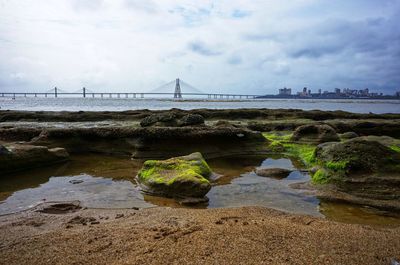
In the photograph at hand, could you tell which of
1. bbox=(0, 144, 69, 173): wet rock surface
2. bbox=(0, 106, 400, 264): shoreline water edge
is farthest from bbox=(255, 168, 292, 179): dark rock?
bbox=(0, 144, 69, 173): wet rock surface

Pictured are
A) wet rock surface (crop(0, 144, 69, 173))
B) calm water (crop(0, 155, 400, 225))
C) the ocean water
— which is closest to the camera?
calm water (crop(0, 155, 400, 225))

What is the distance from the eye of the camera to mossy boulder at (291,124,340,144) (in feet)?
58.7

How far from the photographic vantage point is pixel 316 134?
1866cm

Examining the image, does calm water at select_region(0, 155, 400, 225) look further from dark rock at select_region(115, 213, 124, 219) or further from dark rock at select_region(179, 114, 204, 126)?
dark rock at select_region(179, 114, 204, 126)

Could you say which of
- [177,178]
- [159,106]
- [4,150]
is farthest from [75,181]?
[159,106]

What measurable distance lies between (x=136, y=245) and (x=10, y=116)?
32987mm

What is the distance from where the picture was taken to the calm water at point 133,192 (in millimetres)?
8539

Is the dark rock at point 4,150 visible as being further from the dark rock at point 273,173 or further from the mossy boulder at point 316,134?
the mossy boulder at point 316,134

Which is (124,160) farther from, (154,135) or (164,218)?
(164,218)

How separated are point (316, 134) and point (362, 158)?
343 inches

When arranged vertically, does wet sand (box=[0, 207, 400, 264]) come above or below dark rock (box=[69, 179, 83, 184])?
above

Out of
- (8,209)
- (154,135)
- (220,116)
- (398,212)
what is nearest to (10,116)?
(220,116)

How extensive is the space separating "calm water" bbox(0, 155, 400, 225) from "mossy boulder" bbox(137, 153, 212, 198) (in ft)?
1.09

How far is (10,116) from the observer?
33.8 m
